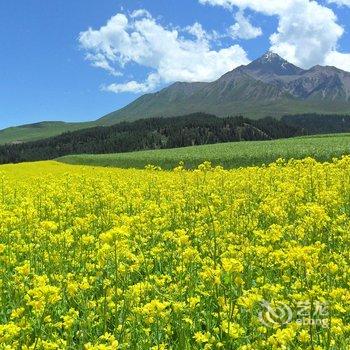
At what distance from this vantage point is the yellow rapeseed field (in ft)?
16.0

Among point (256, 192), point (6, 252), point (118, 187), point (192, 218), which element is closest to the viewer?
point (6, 252)

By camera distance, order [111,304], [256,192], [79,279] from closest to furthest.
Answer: [111,304]
[79,279]
[256,192]

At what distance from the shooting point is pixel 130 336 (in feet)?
17.6

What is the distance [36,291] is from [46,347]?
70cm

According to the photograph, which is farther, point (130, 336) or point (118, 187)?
point (118, 187)

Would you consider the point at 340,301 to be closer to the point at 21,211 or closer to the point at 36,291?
the point at 36,291

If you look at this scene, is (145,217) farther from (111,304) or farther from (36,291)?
(36,291)

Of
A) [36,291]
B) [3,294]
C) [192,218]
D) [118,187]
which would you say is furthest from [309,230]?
[118,187]

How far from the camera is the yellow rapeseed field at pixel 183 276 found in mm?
4879

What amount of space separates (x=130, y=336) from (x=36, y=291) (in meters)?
1.54

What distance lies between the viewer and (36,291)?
4.30 metres

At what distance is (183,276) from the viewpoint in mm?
7023

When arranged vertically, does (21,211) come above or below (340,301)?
above

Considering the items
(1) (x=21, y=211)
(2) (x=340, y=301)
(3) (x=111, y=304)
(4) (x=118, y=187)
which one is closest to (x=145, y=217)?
(1) (x=21, y=211)
